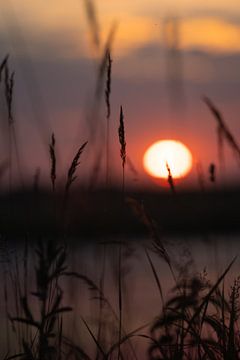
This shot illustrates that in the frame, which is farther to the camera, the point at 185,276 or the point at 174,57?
the point at 174,57

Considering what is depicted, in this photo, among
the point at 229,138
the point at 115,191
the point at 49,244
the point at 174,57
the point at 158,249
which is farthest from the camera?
the point at 115,191

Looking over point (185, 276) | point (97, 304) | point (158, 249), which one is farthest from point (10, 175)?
point (158, 249)

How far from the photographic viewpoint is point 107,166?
10.8ft

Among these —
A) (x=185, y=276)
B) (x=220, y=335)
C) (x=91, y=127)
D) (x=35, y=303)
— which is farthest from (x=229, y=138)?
(x=35, y=303)

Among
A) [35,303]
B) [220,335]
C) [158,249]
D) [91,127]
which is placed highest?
[91,127]

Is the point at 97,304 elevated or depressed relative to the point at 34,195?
depressed

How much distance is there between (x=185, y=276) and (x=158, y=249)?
550 millimetres

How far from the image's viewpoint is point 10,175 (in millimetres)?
3355

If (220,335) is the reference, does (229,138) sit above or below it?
above

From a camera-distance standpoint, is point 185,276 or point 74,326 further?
point 74,326

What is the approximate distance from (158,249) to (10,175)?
1412 millimetres

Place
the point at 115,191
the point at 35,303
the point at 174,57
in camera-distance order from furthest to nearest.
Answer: the point at 35,303 → the point at 115,191 → the point at 174,57

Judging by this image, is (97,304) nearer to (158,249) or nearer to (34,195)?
(34,195)

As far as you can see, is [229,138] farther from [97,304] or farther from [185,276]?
[97,304]
